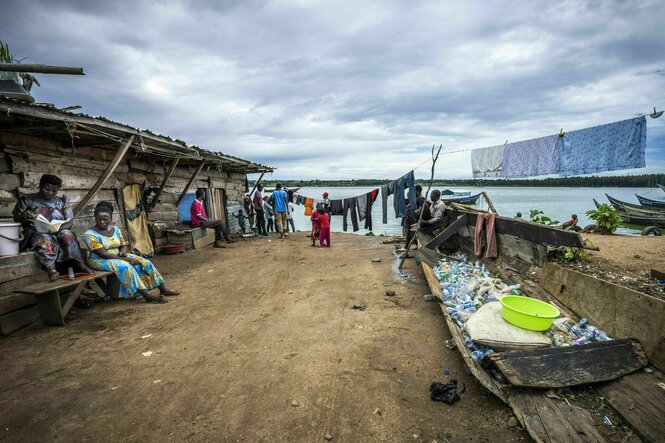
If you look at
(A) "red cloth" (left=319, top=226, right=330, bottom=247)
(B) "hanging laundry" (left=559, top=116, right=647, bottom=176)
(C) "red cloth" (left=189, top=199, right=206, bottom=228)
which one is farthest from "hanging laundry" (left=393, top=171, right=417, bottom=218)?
(C) "red cloth" (left=189, top=199, right=206, bottom=228)

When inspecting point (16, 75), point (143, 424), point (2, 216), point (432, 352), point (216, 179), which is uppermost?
point (16, 75)

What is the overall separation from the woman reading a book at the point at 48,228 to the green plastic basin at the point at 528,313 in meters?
5.88

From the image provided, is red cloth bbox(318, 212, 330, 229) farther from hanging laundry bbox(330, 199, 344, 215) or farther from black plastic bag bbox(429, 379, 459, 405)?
black plastic bag bbox(429, 379, 459, 405)

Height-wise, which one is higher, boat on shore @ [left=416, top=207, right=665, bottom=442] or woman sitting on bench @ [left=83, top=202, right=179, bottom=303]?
woman sitting on bench @ [left=83, top=202, right=179, bottom=303]

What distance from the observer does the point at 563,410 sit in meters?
2.30

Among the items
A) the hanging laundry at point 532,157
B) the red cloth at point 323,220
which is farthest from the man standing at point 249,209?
the hanging laundry at point 532,157

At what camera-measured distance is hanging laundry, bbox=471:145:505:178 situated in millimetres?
8573

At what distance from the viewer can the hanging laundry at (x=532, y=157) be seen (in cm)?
709

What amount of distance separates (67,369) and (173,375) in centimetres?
115

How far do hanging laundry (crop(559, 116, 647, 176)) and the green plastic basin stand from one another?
4613 mm

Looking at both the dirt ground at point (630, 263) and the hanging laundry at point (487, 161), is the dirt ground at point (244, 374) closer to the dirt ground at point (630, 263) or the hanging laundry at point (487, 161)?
the dirt ground at point (630, 263)

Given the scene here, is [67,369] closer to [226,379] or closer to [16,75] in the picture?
[226,379]

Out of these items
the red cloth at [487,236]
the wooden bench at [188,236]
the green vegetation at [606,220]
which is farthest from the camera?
the green vegetation at [606,220]

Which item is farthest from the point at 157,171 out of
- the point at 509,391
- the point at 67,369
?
the point at 509,391
